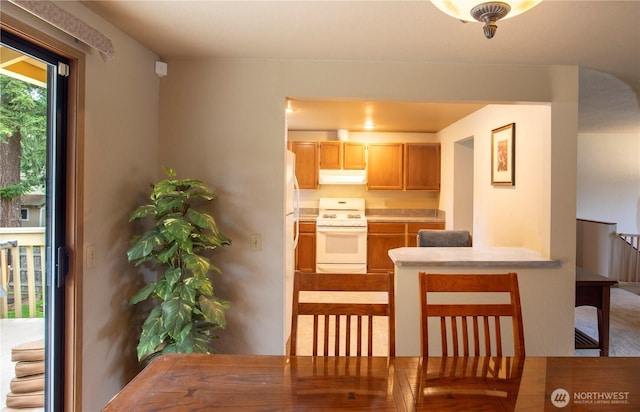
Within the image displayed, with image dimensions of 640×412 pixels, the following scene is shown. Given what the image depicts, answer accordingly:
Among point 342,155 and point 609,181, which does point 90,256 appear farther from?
point 609,181

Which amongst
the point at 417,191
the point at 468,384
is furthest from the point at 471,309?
the point at 417,191

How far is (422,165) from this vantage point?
18.4 ft

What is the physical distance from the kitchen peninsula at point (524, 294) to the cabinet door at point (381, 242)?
2629mm

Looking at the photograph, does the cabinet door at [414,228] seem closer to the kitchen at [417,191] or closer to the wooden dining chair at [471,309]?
the kitchen at [417,191]

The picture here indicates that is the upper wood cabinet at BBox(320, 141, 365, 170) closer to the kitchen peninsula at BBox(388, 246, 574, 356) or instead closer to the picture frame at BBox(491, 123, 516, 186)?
the picture frame at BBox(491, 123, 516, 186)

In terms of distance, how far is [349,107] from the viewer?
4082 millimetres

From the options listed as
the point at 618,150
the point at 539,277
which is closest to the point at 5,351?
the point at 539,277

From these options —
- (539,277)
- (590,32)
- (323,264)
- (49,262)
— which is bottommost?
(323,264)

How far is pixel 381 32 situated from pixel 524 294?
2025mm

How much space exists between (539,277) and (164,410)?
8.49ft

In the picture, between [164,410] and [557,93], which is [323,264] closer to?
[557,93]

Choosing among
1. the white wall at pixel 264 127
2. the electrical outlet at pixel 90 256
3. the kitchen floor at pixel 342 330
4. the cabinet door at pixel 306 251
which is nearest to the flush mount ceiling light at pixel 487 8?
the white wall at pixel 264 127

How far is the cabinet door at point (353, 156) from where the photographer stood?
5.69m

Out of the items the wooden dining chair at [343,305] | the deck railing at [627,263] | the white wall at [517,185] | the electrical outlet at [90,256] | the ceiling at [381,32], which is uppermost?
the ceiling at [381,32]
